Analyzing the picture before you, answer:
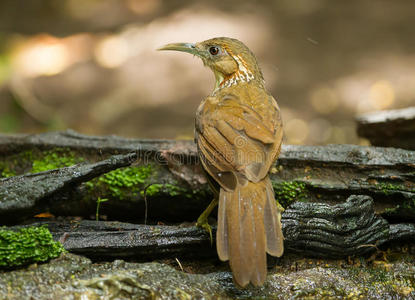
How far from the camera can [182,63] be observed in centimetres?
846

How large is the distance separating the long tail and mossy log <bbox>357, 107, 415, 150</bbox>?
6.82ft

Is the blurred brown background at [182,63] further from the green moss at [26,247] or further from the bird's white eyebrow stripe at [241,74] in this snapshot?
the green moss at [26,247]

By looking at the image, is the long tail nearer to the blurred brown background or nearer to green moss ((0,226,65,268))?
green moss ((0,226,65,268))

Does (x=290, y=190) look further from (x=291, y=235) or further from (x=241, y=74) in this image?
(x=241, y=74)

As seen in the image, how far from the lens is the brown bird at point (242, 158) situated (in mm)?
2633

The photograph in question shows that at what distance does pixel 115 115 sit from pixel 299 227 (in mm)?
5213

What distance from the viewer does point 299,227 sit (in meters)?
3.19

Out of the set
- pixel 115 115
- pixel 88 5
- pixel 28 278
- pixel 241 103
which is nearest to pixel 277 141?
pixel 241 103

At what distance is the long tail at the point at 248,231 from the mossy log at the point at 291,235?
44cm

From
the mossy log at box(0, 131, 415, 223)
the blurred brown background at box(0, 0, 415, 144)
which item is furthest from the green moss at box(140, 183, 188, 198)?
the blurred brown background at box(0, 0, 415, 144)

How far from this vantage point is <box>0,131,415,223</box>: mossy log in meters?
3.61

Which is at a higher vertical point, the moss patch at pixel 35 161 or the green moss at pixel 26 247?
the moss patch at pixel 35 161

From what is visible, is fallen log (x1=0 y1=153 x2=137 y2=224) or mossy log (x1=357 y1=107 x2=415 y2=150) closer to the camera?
fallen log (x1=0 y1=153 x2=137 y2=224)

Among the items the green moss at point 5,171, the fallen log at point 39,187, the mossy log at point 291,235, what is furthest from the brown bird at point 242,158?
the green moss at point 5,171
